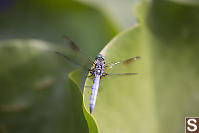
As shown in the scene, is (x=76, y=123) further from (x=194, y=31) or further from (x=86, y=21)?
(x=86, y=21)

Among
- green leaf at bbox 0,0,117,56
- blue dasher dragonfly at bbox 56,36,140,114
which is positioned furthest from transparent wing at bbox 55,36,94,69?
green leaf at bbox 0,0,117,56

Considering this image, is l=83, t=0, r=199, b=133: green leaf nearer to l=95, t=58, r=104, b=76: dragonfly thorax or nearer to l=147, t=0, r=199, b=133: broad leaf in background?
l=147, t=0, r=199, b=133: broad leaf in background

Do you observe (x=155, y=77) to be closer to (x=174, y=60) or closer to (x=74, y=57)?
(x=174, y=60)

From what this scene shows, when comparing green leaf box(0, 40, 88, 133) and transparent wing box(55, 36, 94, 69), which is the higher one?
transparent wing box(55, 36, 94, 69)

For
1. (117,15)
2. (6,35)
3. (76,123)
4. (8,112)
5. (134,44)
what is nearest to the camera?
(76,123)

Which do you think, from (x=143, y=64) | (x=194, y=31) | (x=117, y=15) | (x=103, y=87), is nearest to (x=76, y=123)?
(x=103, y=87)

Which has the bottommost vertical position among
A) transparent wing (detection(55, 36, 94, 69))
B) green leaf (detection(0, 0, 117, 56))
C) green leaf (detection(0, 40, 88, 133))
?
green leaf (detection(0, 40, 88, 133))

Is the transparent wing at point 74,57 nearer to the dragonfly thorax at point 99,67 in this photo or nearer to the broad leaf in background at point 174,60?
the dragonfly thorax at point 99,67
